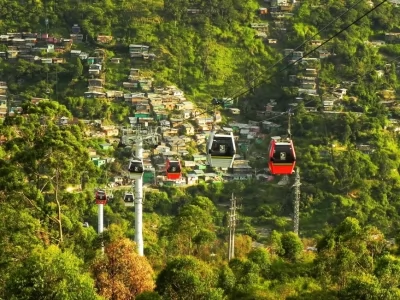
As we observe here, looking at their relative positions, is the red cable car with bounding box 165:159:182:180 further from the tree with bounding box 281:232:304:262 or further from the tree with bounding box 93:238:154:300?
the tree with bounding box 93:238:154:300

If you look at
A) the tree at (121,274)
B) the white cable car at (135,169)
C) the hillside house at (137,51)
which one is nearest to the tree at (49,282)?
the tree at (121,274)

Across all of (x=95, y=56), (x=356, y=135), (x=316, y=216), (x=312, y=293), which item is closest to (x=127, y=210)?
(x=316, y=216)

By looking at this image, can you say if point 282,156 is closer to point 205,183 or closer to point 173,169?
point 173,169

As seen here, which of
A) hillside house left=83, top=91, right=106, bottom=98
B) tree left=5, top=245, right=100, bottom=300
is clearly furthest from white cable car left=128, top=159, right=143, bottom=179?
hillside house left=83, top=91, right=106, bottom=98

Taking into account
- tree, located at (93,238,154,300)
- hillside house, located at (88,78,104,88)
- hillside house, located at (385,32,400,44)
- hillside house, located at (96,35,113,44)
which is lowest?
tree, located at (93,238,154,300)

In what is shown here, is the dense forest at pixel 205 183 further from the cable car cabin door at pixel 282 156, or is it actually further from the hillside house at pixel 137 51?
the cable car cabin door at pixel 282 156

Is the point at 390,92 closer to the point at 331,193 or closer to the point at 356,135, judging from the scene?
the point at 356,135
